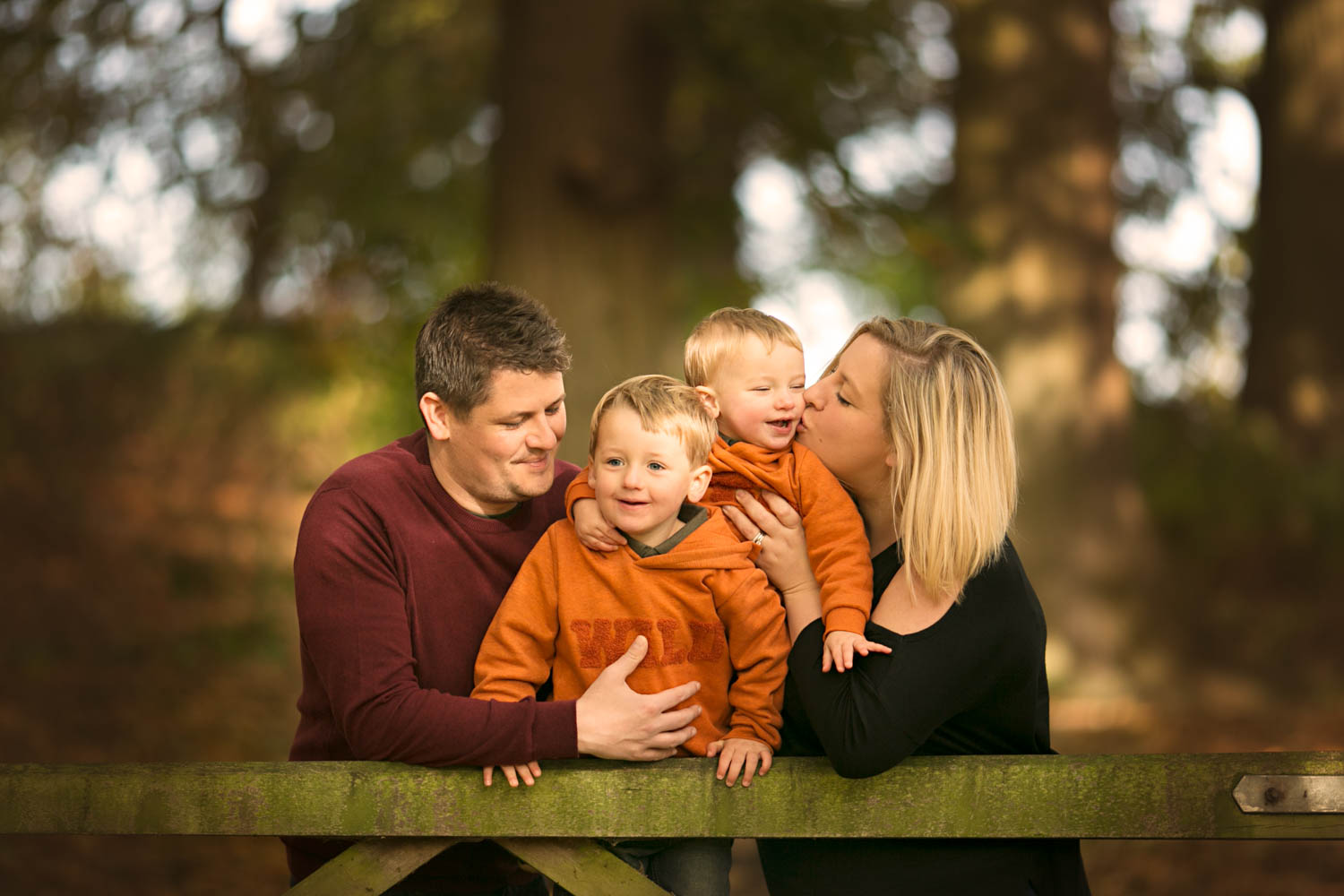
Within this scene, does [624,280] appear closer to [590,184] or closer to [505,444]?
[590,184]

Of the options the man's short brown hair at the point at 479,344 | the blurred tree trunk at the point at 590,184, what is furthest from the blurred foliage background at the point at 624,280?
the man's short brown hair at the point at 479,344

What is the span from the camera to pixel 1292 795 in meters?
2.47

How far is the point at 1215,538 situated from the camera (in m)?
9.81

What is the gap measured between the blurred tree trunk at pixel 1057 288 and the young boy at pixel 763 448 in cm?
630

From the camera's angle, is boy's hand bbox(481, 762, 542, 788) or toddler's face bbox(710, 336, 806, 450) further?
toddler's face bbox(710, 336, 806, 450)

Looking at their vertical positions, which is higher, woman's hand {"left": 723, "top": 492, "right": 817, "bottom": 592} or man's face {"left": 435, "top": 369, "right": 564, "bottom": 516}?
man's face {"left": 435, "top": 369, "right": 564, "bottom": 516}

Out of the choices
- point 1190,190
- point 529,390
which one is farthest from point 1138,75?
point 529,390

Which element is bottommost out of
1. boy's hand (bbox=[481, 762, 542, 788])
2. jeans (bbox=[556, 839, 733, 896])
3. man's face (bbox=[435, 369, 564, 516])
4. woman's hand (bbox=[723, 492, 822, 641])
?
jeans (bbox=[556, 839, 733, 896])

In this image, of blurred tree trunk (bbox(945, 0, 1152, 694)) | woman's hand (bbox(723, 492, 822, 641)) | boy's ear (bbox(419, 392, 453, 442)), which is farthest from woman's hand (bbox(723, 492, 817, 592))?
blurred tree trunk (bbox(945, 0, 1152, 694))

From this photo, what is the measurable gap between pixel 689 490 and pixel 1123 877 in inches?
186

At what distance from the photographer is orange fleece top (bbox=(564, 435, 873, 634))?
2.74 metres

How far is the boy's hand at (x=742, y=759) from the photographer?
101 inches

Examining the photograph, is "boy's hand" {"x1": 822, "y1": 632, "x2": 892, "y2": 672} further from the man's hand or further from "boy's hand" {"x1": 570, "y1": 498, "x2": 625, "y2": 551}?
"boy's hand" {"x1": 570, "y1": 498, "x2": 625, "y2": 551}

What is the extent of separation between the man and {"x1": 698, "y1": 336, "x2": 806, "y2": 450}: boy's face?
456 mm
